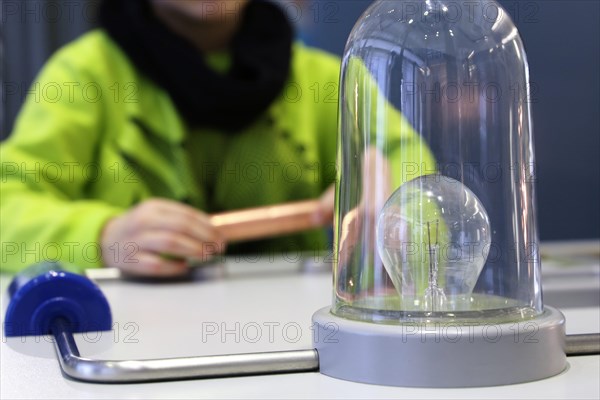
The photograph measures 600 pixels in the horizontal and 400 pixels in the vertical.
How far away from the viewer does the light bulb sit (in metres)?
0.30

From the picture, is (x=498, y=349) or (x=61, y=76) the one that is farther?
(x=61, y=76)

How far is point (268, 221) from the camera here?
2.41 feet

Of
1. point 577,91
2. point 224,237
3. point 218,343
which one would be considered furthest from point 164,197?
point 577,91

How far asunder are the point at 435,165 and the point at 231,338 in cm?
12

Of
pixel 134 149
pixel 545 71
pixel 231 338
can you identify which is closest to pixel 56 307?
pixel 231 338

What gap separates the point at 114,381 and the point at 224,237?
44 centimetres

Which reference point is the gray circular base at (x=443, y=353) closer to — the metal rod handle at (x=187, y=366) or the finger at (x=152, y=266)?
the metal rod handle at (x=187, y=366)

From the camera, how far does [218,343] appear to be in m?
0.34

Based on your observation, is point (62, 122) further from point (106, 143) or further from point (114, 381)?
point (114, 381)

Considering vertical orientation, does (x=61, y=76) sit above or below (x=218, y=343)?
above

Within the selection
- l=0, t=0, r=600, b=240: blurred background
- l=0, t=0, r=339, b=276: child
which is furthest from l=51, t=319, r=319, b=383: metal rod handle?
l=0, t=0, r=600, b=240: blurred background

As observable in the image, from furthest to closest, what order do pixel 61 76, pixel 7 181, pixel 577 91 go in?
pixel 577 91 < pixel 61 76 < pixel 7 181

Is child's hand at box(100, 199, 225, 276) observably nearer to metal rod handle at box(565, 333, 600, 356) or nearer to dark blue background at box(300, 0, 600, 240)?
metal rod handle at box(565, 333, 600, 356)

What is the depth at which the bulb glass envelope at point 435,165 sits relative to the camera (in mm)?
303
